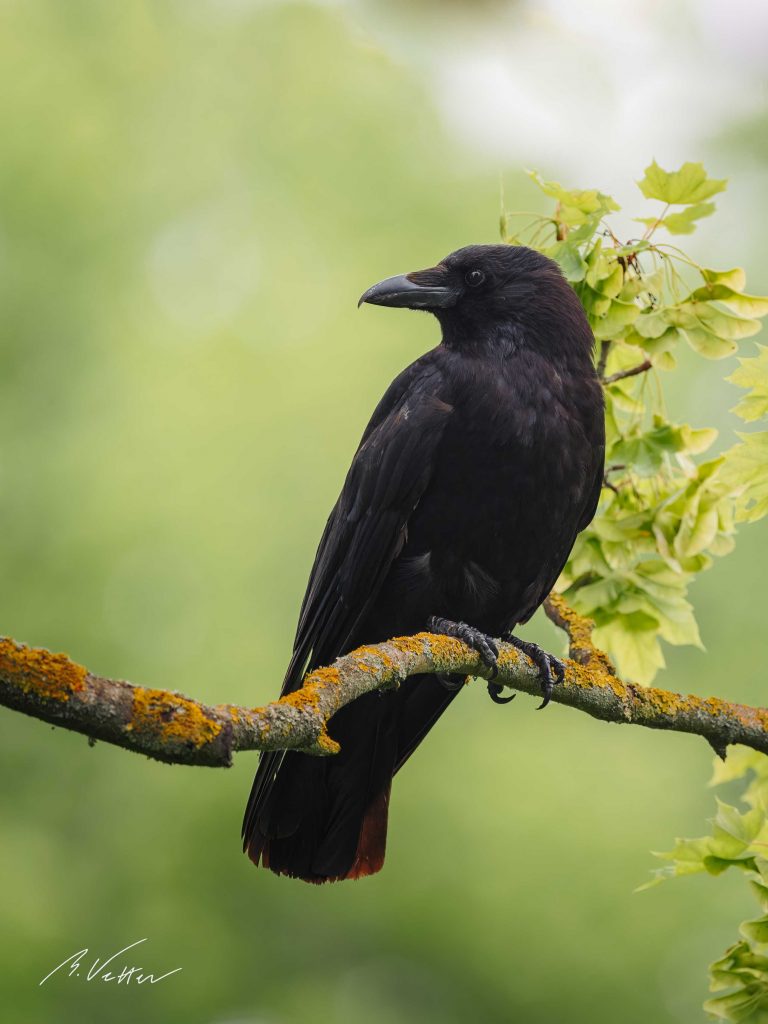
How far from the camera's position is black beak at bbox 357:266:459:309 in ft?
13.3

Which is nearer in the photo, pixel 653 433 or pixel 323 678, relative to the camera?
pixel 323 678

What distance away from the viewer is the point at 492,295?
4.04 m

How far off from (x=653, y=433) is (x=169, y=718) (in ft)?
6.98

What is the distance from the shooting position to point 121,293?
29.8 ft

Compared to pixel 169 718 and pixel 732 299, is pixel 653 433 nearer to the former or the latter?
pixel 732 299

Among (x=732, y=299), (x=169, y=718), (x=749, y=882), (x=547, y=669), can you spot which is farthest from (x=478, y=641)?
(x=169, y=718)

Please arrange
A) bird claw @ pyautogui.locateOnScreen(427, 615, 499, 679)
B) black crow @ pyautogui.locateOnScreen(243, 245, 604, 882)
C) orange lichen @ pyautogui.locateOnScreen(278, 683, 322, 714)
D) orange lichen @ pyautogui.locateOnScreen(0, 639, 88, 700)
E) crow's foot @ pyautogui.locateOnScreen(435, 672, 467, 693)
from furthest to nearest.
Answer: crow's foot @ pyautogui.locateOnScreen(435, 672, 467, 693) → black crow @ pyautogui.locateOnScreen(243, 245, 604, 882) → bird claw @ pyautogui.locateOnScreen(427, 615, 499, 679) → orange lichen @ pyautogui.locateOnScreen(278, 683, 322, 714) → orange lichen @ pyautogui.locateOnScreen(0, 639, 88, 700)

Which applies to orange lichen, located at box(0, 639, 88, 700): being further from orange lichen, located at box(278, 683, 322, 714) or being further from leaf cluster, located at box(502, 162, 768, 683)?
leaf cluster, located at box(502, 162, 768, 683)

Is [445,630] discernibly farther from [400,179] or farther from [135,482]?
[400,179]

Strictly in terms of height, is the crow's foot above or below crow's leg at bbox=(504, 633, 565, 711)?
above

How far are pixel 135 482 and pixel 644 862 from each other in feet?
12.6

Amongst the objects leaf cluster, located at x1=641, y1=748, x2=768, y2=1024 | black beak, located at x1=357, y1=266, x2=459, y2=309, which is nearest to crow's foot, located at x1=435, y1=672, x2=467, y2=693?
leaf cluster, located at x1=641, y1=748, x2=768, y2=1024

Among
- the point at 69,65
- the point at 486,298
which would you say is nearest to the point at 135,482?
the point at 69,65
